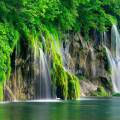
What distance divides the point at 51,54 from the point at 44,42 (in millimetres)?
1561

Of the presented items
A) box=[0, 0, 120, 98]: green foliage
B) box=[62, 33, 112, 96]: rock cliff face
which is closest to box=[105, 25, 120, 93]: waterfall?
box=[62, 33, 112, 96]: rock cliff face

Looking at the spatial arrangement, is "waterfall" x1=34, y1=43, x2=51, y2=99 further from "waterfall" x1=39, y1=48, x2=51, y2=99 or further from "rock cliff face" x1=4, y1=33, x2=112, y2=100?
"rock cliff face" x1=4, y1=33, x2=112, y2=100

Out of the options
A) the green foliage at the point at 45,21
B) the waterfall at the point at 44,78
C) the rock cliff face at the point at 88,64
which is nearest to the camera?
the green foliage at the point at 45,21

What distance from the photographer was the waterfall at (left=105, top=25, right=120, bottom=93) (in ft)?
289

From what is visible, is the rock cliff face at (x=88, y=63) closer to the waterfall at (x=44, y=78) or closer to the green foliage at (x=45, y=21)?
the green foliage at (x=45, y=21)

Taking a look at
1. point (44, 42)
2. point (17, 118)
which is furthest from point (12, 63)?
point (17, 118)

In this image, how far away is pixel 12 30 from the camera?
60969mm

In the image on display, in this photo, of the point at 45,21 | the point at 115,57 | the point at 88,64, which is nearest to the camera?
the point at 45,21

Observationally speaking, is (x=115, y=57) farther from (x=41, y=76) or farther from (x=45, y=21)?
(x=41, y=76)

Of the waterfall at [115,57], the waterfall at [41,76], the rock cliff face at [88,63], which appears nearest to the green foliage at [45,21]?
the waterfall at [41,76]

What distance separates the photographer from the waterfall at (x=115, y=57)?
289 feet

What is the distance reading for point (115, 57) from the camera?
9144cm

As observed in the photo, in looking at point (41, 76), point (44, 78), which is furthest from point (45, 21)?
point (44, 78)

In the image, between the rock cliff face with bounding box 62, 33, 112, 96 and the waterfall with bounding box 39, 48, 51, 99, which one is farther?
the rock cliff face with bounding box 62, 33, 112, 96
